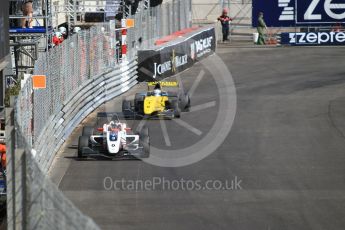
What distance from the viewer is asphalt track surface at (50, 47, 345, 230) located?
13102 mm

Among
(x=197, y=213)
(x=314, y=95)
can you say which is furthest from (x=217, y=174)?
(x=314, y=95)

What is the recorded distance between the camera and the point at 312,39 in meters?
39.1

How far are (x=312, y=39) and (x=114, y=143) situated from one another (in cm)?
2336

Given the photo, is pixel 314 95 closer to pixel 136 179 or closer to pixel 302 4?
pixel 136 179

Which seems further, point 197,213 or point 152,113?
point 152,113

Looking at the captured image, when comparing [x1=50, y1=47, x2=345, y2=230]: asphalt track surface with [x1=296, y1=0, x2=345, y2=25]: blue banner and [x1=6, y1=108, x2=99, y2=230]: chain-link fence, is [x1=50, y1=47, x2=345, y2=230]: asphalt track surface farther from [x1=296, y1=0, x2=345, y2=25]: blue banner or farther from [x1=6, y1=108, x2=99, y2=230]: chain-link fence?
[x1=296, y1=0, x2=345, y2=25]: blue banner

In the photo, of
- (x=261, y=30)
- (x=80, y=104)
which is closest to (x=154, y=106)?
(x=80, y=104)

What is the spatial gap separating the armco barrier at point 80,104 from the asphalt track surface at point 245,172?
29 cm

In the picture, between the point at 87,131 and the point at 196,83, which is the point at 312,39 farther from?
the point at 87,131

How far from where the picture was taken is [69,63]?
20578 mm

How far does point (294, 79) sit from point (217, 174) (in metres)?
14.0

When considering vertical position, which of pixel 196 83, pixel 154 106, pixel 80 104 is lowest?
pixel 196 83

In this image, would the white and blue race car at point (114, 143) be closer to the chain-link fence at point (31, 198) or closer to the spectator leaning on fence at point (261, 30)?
the chain-link fence at point (31, 198)

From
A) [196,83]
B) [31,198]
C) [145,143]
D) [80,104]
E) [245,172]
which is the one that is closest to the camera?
[31,198]
